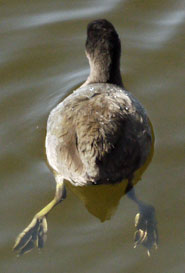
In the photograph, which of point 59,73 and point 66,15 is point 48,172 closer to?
point 59,73

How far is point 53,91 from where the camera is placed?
7.18m

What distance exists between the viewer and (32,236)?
570 centimetres

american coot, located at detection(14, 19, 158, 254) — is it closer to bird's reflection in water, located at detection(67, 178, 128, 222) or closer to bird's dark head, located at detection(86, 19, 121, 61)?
bird's reflection in water, located at detection(67, 178, 128, 222)

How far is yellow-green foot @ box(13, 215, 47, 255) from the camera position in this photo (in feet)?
18.2

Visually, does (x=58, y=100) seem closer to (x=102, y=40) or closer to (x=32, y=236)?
(x=102, y=40)

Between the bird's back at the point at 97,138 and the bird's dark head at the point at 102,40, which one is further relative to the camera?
the bird's dark head at the point at 102,40

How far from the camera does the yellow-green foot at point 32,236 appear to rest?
5.55 m

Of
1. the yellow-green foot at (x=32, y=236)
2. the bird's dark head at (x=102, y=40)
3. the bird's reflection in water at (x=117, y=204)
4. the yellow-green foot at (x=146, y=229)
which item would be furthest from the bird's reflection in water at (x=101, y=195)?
the bird's dark head at (x=102, y=40)

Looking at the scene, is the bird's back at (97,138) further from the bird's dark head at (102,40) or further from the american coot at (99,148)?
the bird's dark head at (102,40)

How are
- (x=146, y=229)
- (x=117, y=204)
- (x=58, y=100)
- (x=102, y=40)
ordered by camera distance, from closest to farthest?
(x=146, y=229) < (x=117, y=204) < (x=102, y=40) < (x=58, y=100)

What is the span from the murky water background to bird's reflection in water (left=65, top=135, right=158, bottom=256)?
67mm

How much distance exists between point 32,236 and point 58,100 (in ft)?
6.37

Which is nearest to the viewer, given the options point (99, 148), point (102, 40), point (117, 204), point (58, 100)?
point (99, 148)

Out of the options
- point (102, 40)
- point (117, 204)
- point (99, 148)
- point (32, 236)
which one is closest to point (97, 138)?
point (99, 148)
